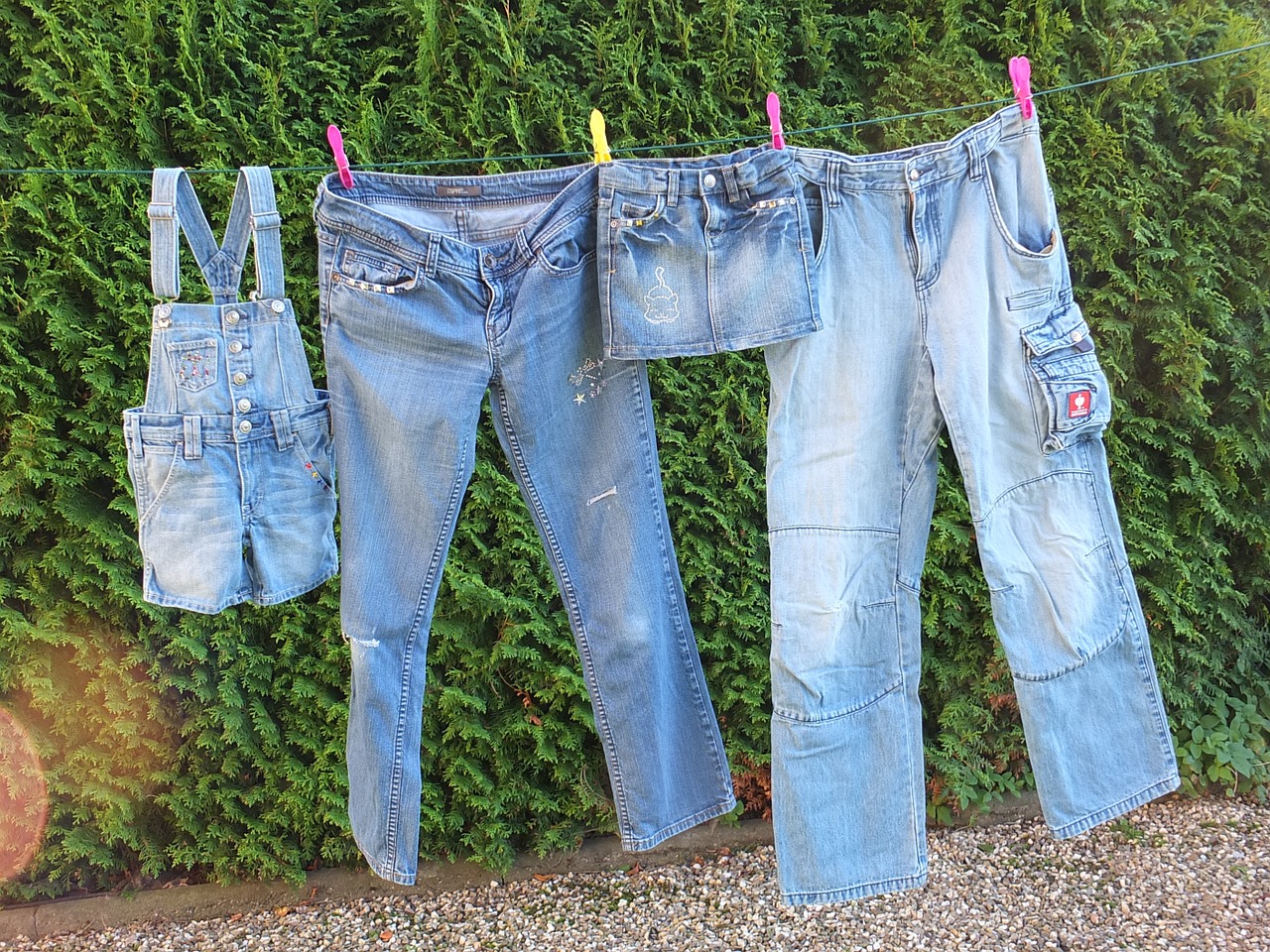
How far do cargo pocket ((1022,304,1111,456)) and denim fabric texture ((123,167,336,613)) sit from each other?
52.4 inches

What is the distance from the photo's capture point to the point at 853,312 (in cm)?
175

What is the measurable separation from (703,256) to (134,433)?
1.04 meters

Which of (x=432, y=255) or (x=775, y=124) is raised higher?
(x=775, y=124)

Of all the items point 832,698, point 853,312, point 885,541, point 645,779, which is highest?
point 853,312

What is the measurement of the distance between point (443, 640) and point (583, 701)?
50cm

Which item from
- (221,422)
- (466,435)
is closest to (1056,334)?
(466,435)

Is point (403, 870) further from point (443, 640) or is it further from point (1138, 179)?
point (1138, 179)

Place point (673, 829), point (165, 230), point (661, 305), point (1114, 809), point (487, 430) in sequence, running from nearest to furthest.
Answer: point (165, 230) → point (661, 305) → point (1114, 809) → point (673, 829) → point (487, 430)

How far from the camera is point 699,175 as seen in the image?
167cm

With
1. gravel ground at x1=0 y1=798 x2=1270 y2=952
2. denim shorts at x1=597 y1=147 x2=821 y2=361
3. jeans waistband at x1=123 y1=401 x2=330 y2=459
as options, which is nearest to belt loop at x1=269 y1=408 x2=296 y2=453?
jeans waistband at x1=123 y1=401 x2=330 y2=459

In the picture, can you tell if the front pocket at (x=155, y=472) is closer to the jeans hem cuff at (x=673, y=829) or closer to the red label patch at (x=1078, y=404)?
the jeans hem cuff at (x=673, y=829)

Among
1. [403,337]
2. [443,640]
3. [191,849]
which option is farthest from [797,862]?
[191,849]

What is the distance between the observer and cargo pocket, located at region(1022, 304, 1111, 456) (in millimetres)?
1704

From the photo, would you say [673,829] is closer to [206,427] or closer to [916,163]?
[206,427]
